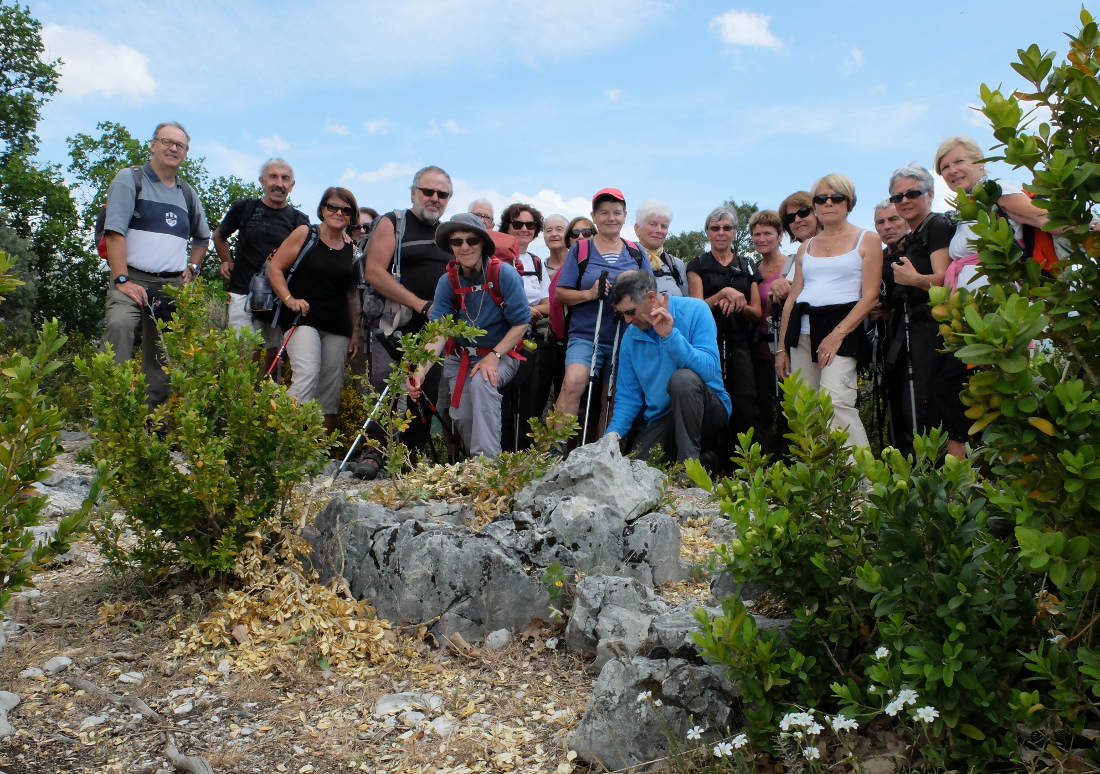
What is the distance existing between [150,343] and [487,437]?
9.88 ft

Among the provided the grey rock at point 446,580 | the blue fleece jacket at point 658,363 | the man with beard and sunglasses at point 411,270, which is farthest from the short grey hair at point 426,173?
the grey rock at point 446,580

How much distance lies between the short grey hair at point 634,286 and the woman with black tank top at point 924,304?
167cm

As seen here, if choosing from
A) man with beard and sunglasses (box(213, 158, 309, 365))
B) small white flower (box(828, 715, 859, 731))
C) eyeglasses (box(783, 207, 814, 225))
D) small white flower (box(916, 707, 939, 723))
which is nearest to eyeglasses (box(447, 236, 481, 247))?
man with beard and sunglasses (box(213, 158, 309, 365))

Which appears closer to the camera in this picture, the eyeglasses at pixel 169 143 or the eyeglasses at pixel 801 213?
the eyeglasses at pixel 169 143

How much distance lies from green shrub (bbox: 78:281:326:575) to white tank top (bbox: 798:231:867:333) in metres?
3.80

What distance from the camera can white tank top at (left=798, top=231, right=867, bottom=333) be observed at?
5949mm

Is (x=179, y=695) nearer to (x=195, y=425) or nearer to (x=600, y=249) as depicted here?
(x=195, y=425)

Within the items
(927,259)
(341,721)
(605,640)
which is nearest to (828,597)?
(605,640)

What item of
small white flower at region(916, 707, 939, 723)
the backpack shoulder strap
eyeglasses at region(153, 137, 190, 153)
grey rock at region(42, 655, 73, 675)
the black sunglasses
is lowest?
grey rock at region(42, 655, 73, 675)

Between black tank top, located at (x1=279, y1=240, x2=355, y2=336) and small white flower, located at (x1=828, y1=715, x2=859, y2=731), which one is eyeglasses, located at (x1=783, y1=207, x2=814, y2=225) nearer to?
black tank top, located at (x1=279, y1=240, x2=355, y2=336)

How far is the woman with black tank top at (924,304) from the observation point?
5469 millimetres

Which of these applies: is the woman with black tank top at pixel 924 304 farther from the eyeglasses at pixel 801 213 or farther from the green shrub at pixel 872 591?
the green shrub at pixel 872 591

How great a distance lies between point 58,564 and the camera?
4.30m

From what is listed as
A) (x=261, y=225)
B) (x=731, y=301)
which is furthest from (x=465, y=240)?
(x=731, y=301)
